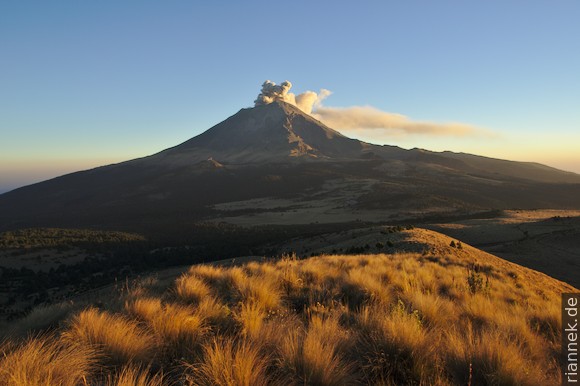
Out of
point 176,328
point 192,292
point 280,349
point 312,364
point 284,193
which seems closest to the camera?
point 312,364

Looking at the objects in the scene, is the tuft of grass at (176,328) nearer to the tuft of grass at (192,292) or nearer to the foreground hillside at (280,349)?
the foreground hillside at (280,349)

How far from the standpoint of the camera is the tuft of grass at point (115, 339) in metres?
3.74

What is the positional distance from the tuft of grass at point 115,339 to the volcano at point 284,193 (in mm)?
62391

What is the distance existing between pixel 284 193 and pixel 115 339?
110 m

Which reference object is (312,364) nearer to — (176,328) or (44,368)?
(176,328)

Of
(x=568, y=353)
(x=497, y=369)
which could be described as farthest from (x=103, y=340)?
(x=568, y=353)

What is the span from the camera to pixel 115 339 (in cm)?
389

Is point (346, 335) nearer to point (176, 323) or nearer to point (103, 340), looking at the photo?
point (176, 323)

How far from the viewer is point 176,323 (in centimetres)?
438

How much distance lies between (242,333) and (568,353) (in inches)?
174

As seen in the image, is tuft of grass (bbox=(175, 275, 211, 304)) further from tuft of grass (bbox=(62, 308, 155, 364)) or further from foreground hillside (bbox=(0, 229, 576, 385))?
tuft of grass (bbox=(62, 308, 155, 364))

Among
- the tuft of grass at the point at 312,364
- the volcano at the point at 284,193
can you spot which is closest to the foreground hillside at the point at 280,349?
the tuft of grass at the point at 312,364

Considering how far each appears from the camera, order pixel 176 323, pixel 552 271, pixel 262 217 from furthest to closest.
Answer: pixel 262 217 < pixel 552 271 < pixel 176 323

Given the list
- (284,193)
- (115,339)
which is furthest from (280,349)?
(284,193)
